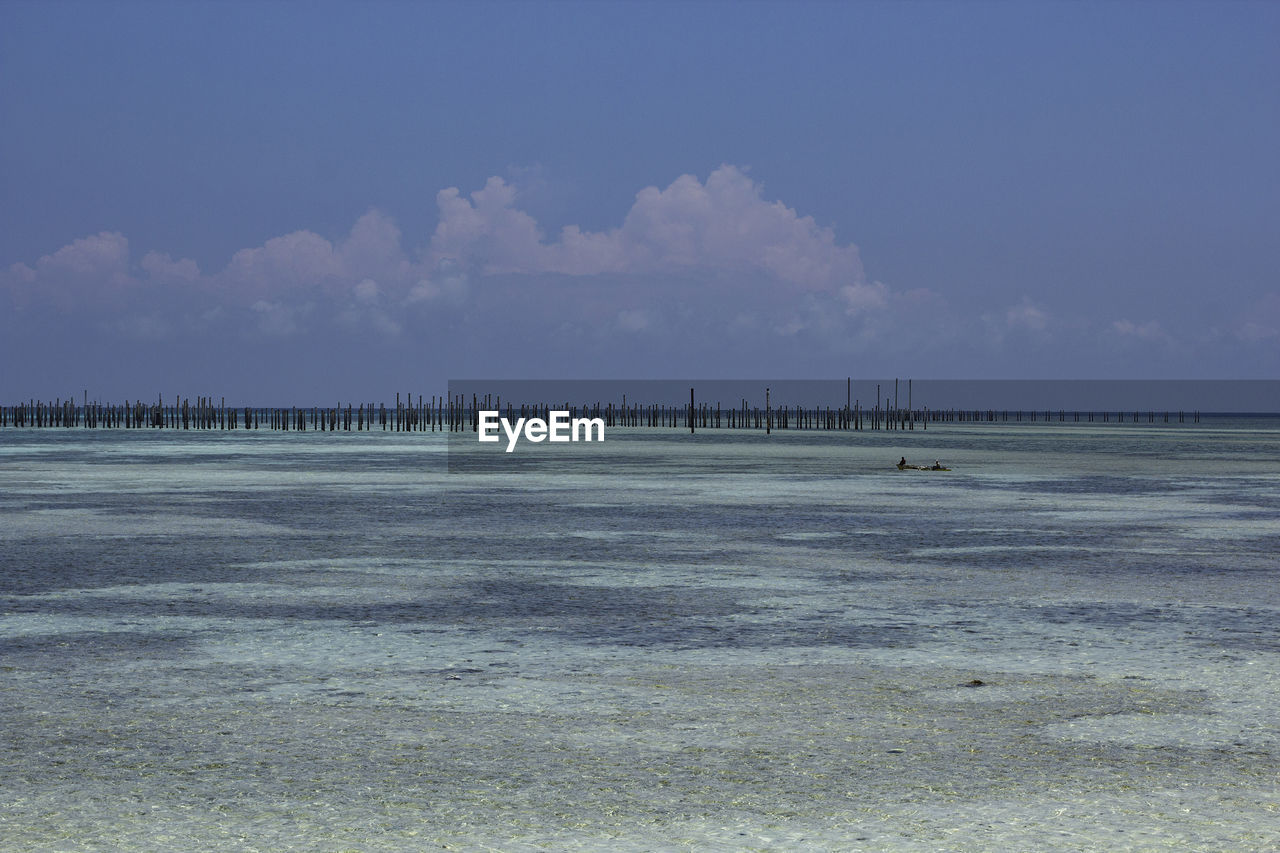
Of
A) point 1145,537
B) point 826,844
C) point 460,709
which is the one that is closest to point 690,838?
point 826,844

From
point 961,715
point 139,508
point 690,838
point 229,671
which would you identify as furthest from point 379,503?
point 690,838

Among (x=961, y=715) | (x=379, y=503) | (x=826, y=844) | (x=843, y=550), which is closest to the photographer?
(x=826, y=844)

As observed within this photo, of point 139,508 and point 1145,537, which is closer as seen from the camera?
point 1145,537

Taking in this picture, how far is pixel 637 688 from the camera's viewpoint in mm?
8180

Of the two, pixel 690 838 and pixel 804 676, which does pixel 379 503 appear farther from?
pixel 690 838

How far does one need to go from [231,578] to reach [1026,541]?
9668 mm

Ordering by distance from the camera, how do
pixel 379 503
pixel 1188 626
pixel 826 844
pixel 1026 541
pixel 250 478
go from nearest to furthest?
pixel 826 844 → pixel 1188 626 → pixel 1026 541 → pixel 379 503 → pixel 250 478

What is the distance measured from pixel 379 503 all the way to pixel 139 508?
3.92 m

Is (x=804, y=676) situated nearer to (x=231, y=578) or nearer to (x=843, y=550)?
(x=231, y=578)

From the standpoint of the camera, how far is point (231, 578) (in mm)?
13656

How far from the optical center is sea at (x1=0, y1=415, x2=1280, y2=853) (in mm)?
5566

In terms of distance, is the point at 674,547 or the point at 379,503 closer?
the point at 674,547

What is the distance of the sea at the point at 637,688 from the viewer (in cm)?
557

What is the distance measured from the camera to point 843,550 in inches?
660
